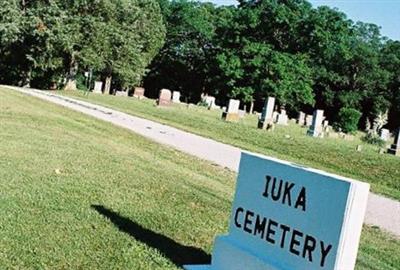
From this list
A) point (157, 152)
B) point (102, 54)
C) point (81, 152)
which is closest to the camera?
point (81, 152)

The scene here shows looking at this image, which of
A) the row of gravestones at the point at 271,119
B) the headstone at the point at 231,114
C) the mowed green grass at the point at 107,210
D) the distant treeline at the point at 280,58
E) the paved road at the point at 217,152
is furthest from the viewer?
the distant treeline at the point at 280,58

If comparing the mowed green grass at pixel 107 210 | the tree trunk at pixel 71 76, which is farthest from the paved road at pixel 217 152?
the tree trunk at pixel 71 76

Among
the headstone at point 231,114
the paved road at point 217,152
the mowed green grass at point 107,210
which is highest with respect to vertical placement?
the headstone at point 231,114

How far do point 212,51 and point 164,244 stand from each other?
6200cm

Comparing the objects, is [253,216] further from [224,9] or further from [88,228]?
[224,9]

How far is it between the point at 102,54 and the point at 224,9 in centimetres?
3396

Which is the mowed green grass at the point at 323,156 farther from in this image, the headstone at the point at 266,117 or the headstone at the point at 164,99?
the headstone at the point at 164,99

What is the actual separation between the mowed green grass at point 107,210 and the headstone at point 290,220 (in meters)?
0.69

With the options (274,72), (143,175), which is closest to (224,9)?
(274,72)

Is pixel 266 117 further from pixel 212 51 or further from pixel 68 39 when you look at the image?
pixel 212 51

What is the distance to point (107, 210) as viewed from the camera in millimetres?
6684

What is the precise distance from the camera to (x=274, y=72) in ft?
178

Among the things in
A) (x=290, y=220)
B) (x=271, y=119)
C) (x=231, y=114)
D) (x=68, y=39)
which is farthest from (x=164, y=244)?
(x=68, y=39)

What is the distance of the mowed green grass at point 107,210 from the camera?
520 cm
